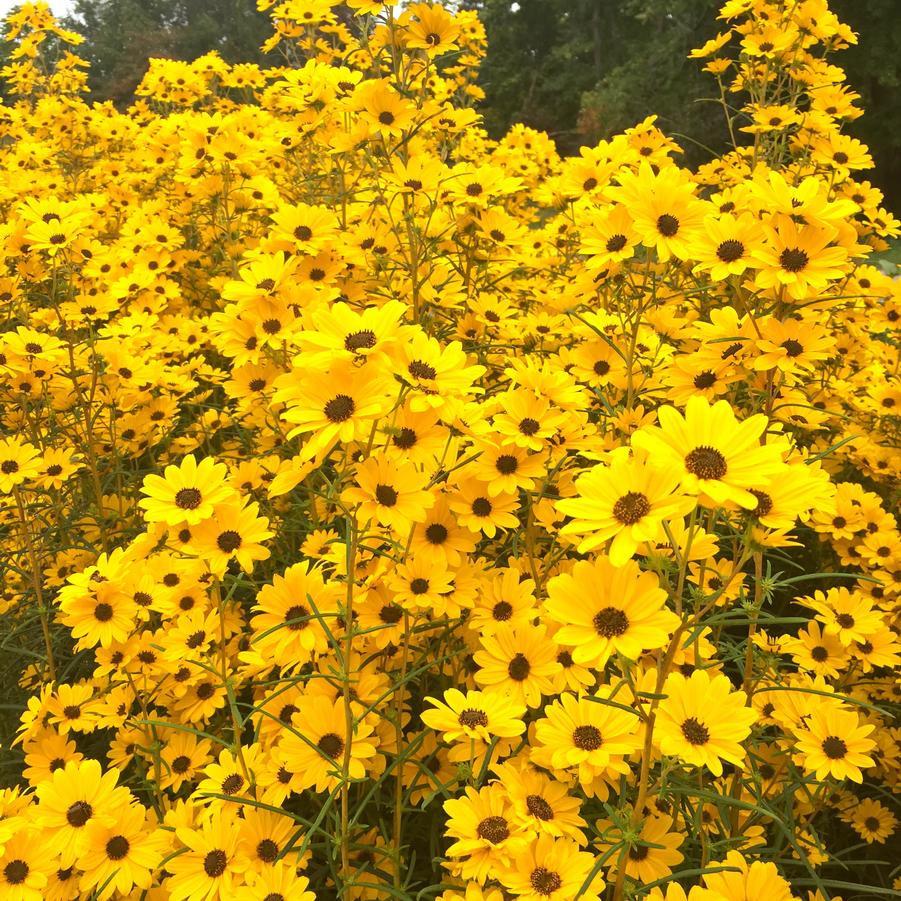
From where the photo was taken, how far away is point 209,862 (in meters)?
1.36

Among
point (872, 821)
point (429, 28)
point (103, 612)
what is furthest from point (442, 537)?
point (429, 28)

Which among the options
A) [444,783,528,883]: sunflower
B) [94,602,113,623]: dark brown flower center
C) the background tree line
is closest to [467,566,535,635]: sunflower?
[444,783,528,883]: sunflower

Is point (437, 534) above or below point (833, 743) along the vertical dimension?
above

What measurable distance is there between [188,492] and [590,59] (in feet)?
88.5

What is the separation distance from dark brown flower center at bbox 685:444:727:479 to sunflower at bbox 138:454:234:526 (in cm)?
100

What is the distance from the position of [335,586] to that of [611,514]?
0.67 meters

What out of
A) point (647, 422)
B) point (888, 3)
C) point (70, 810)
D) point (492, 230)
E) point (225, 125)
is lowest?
point (70, 810)

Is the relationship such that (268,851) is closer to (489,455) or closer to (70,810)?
(70,810)

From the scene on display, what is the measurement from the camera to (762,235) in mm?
1728

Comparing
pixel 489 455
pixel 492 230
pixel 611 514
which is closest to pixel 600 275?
pixel 492 230

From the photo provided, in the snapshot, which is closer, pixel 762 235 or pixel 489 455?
pixel 489 455

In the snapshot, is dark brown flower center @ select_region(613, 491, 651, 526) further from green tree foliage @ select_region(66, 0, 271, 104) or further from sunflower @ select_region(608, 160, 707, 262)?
green tree foliage @ select_region(66, 0, 271, 104)

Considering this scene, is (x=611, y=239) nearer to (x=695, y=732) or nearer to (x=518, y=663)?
(x=518, y=663)

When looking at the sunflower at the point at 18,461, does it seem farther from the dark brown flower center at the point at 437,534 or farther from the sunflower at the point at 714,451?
the sunflower at the point at 714,451
